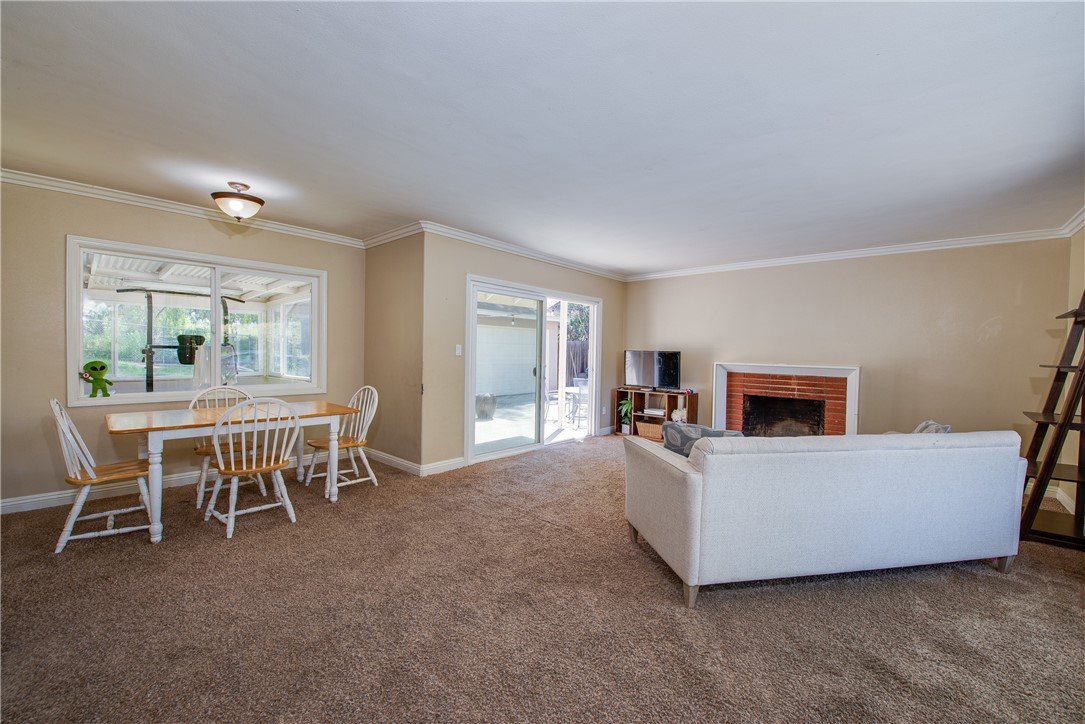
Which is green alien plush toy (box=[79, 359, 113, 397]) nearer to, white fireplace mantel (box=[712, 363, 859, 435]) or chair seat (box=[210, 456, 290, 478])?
chair seat (box=[210, 456, 290, 478])

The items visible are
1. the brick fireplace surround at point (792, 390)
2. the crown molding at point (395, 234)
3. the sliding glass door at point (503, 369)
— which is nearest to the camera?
the crown molding at point (395, 234)

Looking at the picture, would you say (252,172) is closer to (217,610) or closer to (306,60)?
(306,60)

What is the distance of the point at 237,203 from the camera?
129 inches

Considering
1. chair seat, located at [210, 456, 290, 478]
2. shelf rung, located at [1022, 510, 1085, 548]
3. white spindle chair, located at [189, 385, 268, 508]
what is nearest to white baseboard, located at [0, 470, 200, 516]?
white spindle chair, located at [189, 385, 268, 508]

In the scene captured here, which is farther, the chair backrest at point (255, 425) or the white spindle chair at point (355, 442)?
the white spindle chair at point (355, 442)

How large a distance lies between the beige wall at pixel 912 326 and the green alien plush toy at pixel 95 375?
20.4 feet

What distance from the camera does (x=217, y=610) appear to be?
2.08m

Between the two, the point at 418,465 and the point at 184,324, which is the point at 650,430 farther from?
the point at 184,324

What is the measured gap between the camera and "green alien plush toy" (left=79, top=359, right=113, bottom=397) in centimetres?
349

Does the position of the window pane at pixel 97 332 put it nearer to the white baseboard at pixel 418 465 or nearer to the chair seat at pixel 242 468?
the chair seat at pixel 242 468

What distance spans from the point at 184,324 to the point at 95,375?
0.72 metres

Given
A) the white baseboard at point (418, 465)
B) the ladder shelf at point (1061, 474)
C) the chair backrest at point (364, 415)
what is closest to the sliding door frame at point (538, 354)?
the white baseboard at point (418, 465)

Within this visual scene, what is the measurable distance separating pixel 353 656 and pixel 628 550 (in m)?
1.62

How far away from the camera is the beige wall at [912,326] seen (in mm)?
4094
